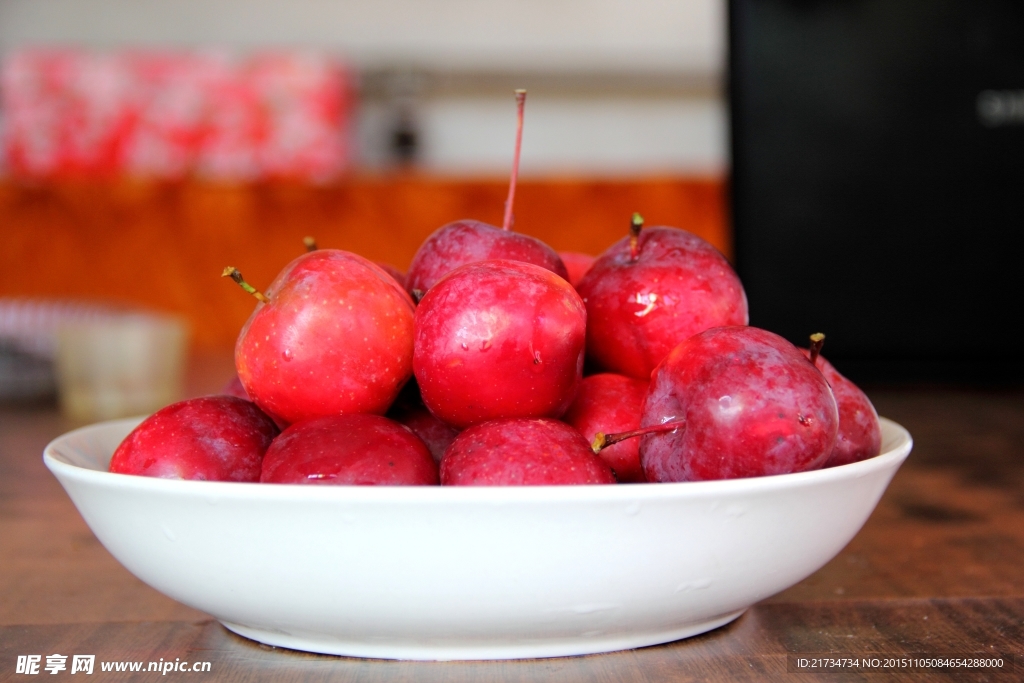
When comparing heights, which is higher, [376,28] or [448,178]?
[376,28]

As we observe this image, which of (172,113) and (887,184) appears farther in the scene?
(172,113)

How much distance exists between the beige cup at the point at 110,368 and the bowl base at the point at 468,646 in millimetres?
816

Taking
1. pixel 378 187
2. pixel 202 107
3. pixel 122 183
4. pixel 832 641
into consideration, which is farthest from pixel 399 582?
pixel 202 107

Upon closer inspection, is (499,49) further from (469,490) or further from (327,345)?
(469,490)

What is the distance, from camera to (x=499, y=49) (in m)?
3.32

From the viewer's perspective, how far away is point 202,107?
122 inches

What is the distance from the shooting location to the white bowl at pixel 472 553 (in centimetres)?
32

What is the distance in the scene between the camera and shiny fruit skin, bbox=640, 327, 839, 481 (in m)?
0.39

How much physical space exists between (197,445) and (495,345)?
15cm

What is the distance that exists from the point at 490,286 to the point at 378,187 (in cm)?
200

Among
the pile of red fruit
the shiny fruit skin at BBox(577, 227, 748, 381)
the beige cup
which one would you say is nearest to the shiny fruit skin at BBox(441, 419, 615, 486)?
the pile of red fruit

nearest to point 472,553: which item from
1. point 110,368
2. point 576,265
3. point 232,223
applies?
point 576,265

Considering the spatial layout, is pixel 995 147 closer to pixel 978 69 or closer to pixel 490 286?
pixel 978 69

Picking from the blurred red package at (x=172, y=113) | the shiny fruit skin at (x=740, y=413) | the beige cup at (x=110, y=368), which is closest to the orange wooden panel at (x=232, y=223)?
the blurred red package at (x=172, y=113)
